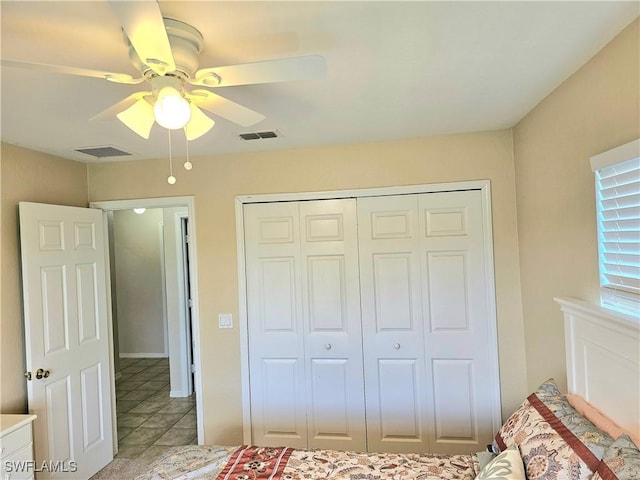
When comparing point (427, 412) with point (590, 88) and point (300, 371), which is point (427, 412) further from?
point (590, 88)

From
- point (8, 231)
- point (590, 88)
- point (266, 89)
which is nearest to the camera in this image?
point (590, 88)

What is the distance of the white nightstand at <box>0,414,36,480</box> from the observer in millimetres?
2105

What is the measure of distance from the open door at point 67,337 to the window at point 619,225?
3111 millimetres

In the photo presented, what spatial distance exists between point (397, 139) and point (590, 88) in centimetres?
135

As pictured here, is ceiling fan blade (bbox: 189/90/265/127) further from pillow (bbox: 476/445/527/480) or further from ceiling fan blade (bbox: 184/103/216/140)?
pillow (bbox: 476/445/527/480)

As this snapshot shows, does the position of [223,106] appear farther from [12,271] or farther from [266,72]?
[12,271]


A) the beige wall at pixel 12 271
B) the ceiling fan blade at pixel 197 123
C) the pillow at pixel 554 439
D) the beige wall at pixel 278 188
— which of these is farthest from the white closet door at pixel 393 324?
the beige wall at pixel 12 271

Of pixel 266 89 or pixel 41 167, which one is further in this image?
pixel 41 167

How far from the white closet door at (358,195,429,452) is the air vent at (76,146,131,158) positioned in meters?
1.81

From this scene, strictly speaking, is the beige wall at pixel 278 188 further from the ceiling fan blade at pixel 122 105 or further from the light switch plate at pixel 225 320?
the ceiling fan blade at pixel 122 105

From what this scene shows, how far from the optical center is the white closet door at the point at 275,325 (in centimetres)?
307

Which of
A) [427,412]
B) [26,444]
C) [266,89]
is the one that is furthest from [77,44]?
[427,412]

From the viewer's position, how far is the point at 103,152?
2.91 metres

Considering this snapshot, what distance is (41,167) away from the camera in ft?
9.20
